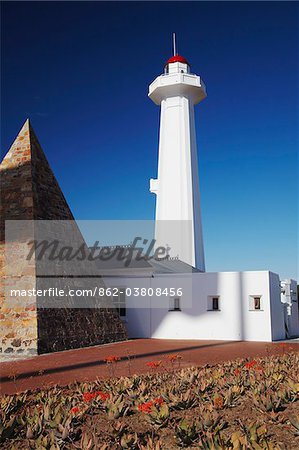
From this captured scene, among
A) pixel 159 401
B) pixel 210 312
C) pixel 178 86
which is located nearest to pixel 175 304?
pixel 210 312

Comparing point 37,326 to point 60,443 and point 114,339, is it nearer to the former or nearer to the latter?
point 114,339

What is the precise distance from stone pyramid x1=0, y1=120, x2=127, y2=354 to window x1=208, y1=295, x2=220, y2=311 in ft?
11.9

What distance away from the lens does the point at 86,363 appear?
9633mm

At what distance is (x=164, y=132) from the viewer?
25.0 metres

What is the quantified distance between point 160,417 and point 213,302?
40.1 feet

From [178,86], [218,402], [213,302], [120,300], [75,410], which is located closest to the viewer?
[75,410]

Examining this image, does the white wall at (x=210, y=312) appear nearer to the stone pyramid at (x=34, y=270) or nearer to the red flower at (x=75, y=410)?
the stone pyramid at (x=34, y=270)

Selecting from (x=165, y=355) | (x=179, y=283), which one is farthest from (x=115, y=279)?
(x=165, y=355)

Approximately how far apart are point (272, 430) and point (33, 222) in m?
9.68

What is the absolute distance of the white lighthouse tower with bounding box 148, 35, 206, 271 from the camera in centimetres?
2353

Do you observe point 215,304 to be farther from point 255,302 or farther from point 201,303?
point 255,302

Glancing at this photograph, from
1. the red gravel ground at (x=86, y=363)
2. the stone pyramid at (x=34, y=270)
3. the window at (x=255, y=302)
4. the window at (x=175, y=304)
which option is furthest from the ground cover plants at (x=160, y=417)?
the window at (x=175, y=304)

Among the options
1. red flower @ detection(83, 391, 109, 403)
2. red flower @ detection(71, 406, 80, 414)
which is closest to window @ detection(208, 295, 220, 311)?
red flower @ detection(83, 391, 109, 403)

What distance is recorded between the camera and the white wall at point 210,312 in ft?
51.7
